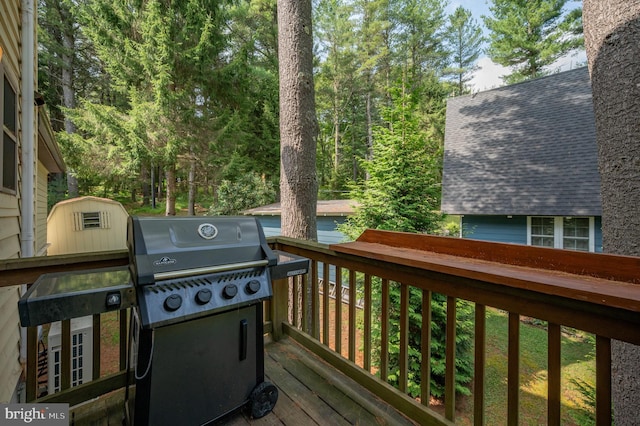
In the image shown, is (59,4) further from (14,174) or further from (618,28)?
(618,28)

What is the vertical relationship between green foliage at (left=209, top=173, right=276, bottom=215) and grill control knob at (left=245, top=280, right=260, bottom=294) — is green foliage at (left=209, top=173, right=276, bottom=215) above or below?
above

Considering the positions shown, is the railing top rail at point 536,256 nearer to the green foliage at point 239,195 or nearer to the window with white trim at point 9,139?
the window with white trim at point 9,139

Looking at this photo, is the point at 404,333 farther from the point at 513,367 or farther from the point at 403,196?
the point at 403,196

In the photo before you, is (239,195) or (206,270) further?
(239,195)

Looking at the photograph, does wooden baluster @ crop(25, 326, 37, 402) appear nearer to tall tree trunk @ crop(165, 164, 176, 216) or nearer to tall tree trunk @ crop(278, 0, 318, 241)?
tall tree trunk @ crop(278, 0, 318, 241)

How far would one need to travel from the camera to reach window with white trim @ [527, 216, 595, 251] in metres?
5.72

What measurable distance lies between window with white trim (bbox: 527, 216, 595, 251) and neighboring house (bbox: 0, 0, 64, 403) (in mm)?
7726

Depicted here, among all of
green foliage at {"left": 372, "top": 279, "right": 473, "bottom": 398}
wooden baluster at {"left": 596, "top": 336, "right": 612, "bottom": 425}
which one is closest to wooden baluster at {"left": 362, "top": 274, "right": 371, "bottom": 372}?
wooden baluster at {"left": 596, "top": 336, "right": 612, "bottom": 425}

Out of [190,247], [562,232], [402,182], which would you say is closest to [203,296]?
[190,247]

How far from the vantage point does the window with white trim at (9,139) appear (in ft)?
8.43

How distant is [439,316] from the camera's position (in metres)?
3.88

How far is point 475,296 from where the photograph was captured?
1320 mm

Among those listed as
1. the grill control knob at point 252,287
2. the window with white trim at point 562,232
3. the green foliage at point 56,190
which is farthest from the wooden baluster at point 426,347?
the green foliage at point 56,190

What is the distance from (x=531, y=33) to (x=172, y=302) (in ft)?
64.4
